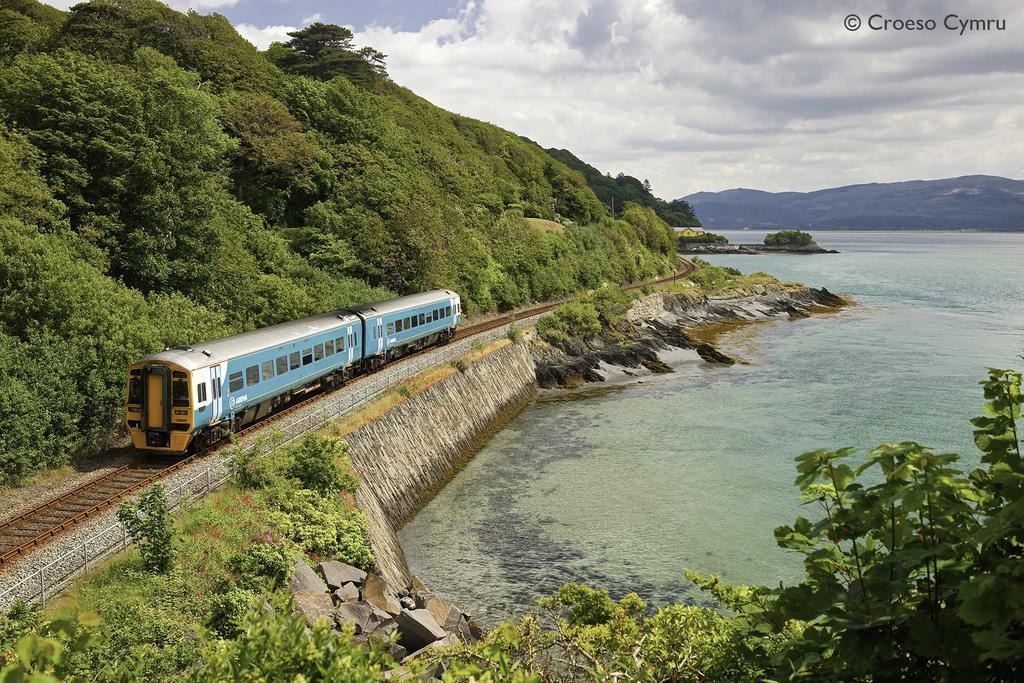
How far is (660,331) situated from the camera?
205 feet

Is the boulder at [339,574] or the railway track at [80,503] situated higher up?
the railway track at [80,503]

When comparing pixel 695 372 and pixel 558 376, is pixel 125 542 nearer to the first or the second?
pixel 558 376

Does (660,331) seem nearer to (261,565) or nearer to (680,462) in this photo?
(680,462)

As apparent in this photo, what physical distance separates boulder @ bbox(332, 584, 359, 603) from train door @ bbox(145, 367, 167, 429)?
8.36 meters

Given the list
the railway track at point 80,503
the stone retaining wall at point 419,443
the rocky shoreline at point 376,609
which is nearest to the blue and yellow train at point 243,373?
the railway track at point 80,503

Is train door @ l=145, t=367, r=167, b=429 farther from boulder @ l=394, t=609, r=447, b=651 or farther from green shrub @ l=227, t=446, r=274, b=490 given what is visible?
boulder @ l=394, t=609, r=447, b=651

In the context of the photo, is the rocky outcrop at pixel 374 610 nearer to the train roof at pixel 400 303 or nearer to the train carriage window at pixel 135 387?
→ the train carriage window at pixel 135 387

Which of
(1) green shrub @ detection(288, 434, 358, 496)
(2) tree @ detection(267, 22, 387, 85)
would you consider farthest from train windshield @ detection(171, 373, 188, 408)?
(2) tree @ detection(267, 22, 387, 85)

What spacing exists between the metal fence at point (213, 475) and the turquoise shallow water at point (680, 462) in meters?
4.85

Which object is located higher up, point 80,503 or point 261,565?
point 261,565

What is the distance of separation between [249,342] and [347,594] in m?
11.2

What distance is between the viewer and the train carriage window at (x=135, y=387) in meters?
21.1

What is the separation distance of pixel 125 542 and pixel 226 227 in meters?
24.6

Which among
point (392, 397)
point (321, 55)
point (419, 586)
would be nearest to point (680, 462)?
point (392, 397)
